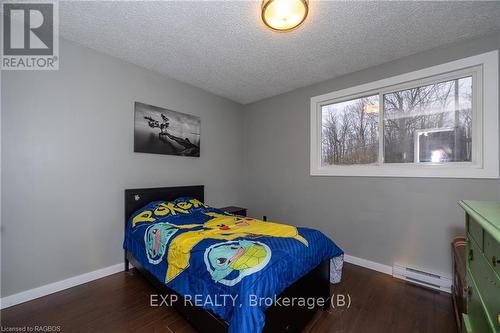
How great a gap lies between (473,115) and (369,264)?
2.04m

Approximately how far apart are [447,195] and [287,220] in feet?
6.83

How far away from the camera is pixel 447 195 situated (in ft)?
7.48

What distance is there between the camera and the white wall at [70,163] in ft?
6.50

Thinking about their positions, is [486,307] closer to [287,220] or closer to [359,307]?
[359,307]

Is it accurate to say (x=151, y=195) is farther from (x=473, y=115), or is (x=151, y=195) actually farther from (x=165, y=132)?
(x=473, y=115)

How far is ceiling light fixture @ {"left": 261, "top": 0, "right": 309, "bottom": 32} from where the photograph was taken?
1.61 m

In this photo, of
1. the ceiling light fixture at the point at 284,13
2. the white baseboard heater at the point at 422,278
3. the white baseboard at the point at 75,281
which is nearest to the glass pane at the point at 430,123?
the white baseboard heater at the point at 422,278

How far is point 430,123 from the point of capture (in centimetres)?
247

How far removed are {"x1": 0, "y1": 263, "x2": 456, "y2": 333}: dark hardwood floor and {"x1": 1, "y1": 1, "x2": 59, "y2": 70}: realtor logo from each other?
2.24 meters

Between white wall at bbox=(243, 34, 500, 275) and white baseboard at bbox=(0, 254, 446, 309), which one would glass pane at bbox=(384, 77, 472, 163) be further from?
white baseboard at bbox=(0, 254, 446, 309)

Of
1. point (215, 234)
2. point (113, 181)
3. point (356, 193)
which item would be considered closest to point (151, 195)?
point (113, 181)

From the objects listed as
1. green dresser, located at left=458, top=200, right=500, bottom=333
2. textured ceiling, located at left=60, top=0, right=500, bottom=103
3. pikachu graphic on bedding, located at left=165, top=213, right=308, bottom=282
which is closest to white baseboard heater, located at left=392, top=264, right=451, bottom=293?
green dresser, located at left=458, top=200, right=500, bottom=333

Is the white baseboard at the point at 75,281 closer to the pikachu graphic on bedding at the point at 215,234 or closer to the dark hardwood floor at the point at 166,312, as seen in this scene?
the dark hardwood floor at the point at 166,312

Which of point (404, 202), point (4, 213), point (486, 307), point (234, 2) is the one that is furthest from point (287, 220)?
point (4, 213)
